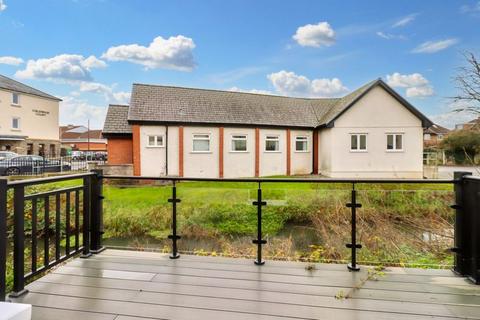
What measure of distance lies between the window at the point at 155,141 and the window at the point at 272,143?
5.28m

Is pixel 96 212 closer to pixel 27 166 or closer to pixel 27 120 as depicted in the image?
pixel 27 166

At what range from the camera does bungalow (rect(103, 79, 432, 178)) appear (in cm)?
1401

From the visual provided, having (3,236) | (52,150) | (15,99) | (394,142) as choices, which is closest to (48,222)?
(3,236)

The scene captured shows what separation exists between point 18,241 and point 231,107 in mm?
14127

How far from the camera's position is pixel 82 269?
9.04 feet

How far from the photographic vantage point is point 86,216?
323cm

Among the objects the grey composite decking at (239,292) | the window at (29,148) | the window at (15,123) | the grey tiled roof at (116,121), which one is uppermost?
the window at (15,123)

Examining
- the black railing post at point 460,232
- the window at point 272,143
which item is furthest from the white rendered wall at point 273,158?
the black railing post at point 460,232

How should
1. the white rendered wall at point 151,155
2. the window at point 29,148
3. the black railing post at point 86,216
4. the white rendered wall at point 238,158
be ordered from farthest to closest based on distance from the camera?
1. the window at point 29,148
2. the white rendered wall at point 238,158
3. the white rendered wall at point 151,155
4. the black railing post at point 86,216

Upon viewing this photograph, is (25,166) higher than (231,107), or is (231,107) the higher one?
(231,107)

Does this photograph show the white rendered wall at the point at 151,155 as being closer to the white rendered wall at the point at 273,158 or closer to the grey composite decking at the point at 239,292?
the white rendered wall at the point at 273,158

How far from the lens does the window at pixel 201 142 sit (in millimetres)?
14500

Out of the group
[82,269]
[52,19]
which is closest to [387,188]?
[82,269]

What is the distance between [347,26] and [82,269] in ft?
47.3
